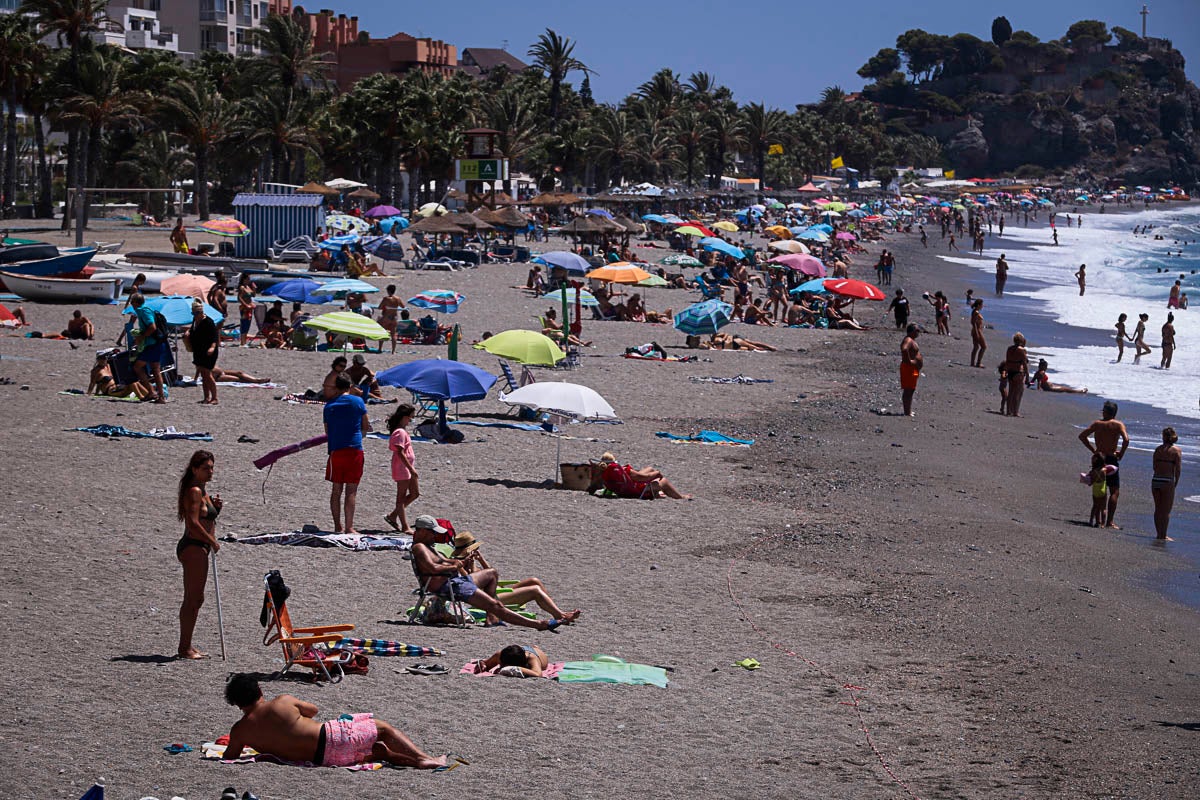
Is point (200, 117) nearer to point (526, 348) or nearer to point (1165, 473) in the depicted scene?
point (526, 348)

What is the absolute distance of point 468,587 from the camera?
9.34 metres

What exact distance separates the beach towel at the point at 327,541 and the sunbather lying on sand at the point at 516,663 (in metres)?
2.59

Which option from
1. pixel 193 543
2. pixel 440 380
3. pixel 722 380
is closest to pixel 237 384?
pixel 440 380

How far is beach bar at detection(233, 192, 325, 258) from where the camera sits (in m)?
35.1

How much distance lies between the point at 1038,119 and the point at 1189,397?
18343 centimetres

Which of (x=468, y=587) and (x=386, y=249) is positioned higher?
(x=386, y=249)

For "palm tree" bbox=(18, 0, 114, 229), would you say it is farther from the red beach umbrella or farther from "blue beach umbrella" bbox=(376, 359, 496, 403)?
"blue beach umbrella" bbox=(376, 359, 496, 403)

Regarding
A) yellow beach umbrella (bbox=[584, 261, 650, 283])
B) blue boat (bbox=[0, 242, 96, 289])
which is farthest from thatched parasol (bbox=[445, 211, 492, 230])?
blue boat (bbox=[0, 242, 96, 289])

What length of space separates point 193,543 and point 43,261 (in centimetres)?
1996

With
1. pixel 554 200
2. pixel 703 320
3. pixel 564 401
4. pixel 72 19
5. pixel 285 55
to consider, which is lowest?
pixel 703 320

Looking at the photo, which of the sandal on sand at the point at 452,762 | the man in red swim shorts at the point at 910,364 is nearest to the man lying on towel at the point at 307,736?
the sandal on sand at the point at 452,762

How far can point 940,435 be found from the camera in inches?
752

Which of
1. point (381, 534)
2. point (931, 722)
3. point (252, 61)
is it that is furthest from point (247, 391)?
point (252, 61)

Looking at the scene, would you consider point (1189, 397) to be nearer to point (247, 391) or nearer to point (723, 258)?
point (247, 391)
